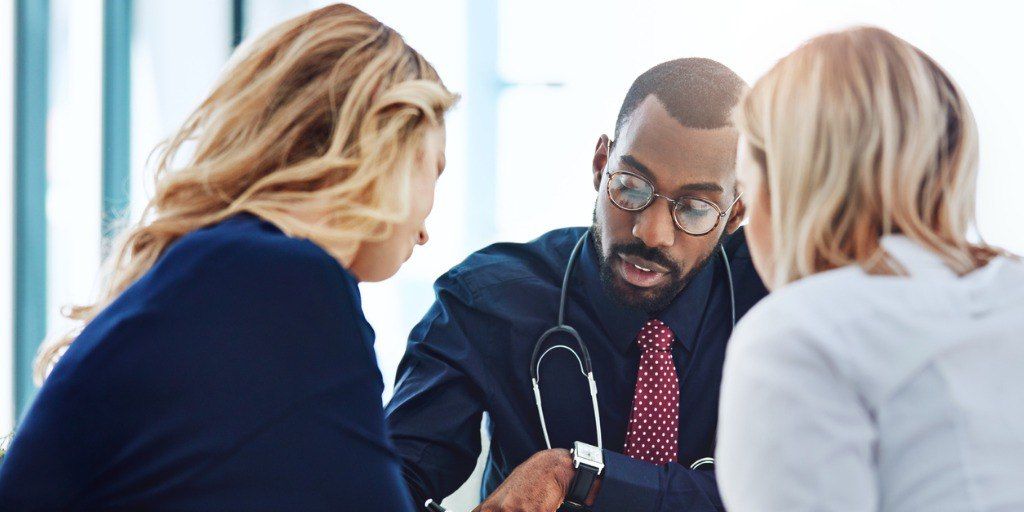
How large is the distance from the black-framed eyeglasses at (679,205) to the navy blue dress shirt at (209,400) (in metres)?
0.79

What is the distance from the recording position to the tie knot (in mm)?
1647

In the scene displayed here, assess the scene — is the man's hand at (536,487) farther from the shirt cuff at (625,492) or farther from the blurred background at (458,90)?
the blurred background at (458,90)

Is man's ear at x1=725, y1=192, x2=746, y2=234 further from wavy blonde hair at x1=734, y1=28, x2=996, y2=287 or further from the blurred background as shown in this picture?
the blurred background

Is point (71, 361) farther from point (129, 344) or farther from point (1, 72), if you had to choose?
point (1, 72)

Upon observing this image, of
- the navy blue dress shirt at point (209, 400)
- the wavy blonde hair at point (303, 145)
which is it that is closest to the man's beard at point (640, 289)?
the wavy blonde hair at point (303, 145)

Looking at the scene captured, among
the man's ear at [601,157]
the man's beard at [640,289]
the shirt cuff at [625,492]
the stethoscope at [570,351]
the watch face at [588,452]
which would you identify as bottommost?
the shirt cuff at [625,492]

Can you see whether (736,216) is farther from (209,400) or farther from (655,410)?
(209,400)

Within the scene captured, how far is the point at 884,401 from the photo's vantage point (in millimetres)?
804

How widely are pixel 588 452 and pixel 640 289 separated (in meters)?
0.33

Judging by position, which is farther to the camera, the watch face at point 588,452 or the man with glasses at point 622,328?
the man with glasses at point 622,328

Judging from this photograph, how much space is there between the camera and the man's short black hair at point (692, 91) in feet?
5.40

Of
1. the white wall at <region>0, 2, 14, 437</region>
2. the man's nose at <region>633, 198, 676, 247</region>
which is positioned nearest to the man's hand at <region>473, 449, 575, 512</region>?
the man's nose at <region>633, 198, 676, 247</region>

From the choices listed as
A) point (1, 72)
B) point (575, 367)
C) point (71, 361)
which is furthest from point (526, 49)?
point (71, 361)

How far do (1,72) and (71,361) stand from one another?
195 centimetres
